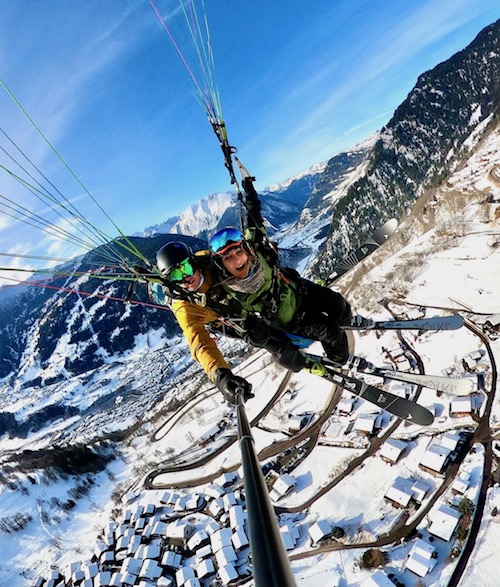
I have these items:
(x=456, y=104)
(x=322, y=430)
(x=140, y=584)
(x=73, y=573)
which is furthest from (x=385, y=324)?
(x=456, y=104)

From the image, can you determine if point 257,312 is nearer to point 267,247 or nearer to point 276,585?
point 267,247

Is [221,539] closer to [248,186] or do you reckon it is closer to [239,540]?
[239,540]

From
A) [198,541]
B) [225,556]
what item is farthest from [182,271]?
[198,541]

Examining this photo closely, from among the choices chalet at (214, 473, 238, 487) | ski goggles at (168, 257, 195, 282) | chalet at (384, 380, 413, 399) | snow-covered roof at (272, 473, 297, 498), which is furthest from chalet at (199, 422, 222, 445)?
ski goggles at (168, 257, 195, 282)

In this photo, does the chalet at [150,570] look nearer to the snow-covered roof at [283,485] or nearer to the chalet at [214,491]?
the chalet at [214,491]

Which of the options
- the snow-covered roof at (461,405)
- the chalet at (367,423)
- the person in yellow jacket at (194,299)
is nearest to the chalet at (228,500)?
the chalet at (367,423)

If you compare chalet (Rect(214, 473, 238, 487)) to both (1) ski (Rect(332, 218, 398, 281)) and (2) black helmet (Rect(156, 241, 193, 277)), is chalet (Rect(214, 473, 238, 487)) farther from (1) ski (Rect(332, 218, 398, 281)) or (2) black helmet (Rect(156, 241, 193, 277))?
(2) black helmet (Rect(156, 241, 193, 277))
